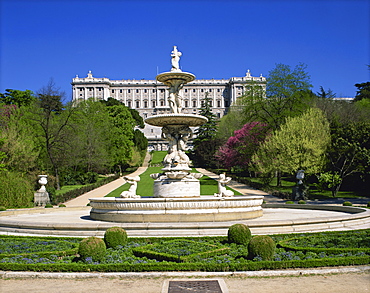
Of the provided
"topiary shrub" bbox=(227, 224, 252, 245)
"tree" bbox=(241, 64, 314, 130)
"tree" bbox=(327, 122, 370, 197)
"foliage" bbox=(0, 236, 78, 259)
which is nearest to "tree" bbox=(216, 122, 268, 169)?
"tree" bbox=(241, 64, 314, 130)

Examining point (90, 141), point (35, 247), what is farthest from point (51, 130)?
point (35, 247)

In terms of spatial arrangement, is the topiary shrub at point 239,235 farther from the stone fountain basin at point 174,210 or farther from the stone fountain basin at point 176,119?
the stone fountain basin at point 176,119

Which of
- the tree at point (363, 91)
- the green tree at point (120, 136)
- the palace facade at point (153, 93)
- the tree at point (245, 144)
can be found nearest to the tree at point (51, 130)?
the green tree at point (120, 136)

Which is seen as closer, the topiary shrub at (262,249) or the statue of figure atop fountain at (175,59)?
the topiary shrub at (262,249)

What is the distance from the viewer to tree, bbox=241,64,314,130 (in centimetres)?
3862

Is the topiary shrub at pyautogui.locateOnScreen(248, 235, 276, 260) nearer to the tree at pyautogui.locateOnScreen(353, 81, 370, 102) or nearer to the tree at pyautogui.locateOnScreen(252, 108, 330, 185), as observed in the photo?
the tree at pyautogui.locateOnScreen(252, 108, 330, 185)

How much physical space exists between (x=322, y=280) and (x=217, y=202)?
261 inches

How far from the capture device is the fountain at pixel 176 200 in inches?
500

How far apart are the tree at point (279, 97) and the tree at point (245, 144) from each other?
122 centimetres

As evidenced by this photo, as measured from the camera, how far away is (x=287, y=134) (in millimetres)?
32156

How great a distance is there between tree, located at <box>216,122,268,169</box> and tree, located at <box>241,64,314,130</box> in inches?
48.0

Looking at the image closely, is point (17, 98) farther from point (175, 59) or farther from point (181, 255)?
point (181, 255)

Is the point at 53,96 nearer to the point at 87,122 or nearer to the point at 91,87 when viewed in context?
the point at 87,122

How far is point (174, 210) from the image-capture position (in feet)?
42.4
